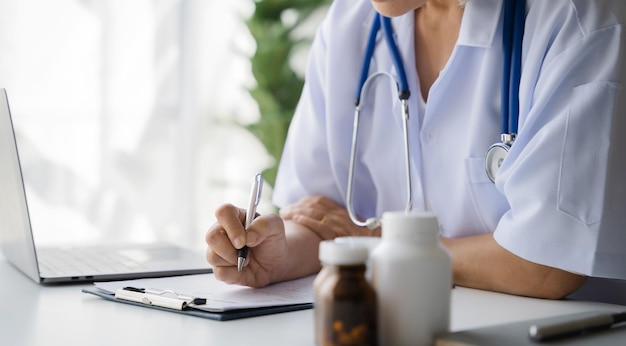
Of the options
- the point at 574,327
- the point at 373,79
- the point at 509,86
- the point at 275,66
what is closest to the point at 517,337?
the point at 574,327

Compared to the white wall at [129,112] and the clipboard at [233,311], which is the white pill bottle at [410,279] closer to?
the clipboard at [233,311]

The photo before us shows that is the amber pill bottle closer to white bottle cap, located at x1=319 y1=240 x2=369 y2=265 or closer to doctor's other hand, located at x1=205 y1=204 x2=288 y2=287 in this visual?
white bottle cap, located at x1=319 y1=240 x2=369 y2=265

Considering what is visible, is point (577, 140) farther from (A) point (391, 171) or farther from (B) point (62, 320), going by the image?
(B) point (62, 320)

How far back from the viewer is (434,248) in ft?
2.42

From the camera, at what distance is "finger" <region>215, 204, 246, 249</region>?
1164 millimetres

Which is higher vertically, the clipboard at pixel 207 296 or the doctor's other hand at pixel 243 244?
the doctor's other hand at pixel 243 244

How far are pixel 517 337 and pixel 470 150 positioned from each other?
60cm

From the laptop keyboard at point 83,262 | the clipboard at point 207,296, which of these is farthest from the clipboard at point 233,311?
the laptop keyboard at point 83,262

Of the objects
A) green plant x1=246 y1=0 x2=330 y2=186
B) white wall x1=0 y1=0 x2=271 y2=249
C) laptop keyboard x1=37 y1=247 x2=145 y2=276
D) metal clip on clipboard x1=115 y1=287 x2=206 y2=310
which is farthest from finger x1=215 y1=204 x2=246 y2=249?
white wall x1=0 y1=0 x2=271 y2=249

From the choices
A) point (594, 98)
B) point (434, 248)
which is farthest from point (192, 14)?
point (434, 248)

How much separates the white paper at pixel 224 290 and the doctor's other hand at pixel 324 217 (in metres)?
0.18

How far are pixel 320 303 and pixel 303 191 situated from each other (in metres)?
0.94

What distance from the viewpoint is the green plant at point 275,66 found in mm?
3197

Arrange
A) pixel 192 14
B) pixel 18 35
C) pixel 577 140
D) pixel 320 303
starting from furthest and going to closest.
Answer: pixel 192 14, pixel 18 35, pixel 577 140, pixel 320 303
